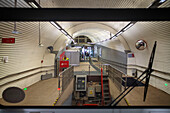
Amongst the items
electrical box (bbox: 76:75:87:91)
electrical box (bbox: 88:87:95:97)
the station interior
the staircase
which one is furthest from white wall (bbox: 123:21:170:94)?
electrical box (bbox: 76:75:87:91)

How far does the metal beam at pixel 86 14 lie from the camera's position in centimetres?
167

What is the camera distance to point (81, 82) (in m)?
7.73

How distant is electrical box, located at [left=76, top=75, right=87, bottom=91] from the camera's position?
7.59 meters

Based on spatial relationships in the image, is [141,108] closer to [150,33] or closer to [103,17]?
[103,17]

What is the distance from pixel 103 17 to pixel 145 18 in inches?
29.2

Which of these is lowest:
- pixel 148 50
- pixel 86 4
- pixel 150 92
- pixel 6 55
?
pixel 150 92

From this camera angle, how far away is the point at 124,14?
5.59ft

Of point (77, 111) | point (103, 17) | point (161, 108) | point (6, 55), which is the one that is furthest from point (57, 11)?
point (6, 55)

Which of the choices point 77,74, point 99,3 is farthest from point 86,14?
point 77,74

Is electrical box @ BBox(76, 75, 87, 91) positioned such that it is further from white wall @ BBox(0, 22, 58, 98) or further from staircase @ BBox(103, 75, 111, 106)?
white wall @ BBox(0, 22, 58, 98)

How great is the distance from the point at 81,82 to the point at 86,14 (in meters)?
6.67

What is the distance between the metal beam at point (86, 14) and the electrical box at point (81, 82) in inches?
254

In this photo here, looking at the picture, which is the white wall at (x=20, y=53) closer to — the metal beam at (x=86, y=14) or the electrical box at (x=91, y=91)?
the metal beam at (x=86, y=14)

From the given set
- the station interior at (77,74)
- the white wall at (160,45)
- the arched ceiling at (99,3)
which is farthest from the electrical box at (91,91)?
the arched ceiling at (99,3)
